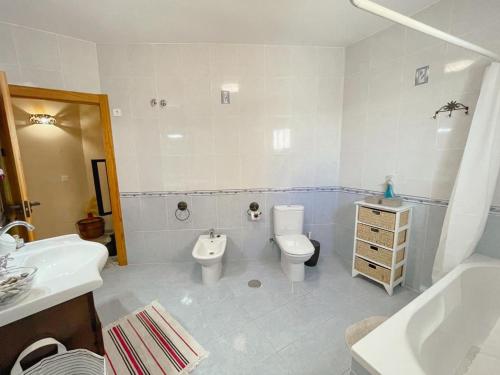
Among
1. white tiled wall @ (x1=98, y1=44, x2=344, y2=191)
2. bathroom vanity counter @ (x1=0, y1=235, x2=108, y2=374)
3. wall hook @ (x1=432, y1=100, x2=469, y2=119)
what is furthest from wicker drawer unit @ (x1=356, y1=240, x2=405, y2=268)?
bathroom vanity counter @ (x1=0, y1=235, x2=108, y2=374)

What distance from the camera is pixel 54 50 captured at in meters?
2.05

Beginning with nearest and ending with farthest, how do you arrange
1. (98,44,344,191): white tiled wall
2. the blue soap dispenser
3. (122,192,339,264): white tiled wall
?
the blue soap dispenser
(98,44,344,191): white tiled wall
(122,192,339,264): white tiled wall

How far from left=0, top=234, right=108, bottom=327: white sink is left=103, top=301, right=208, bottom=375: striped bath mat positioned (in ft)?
2.40

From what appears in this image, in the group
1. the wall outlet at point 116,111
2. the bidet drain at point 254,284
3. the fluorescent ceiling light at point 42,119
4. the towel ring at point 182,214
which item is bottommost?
the bidet drain at point 254,284

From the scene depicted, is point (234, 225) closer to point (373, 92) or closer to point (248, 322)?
point (248, 322)

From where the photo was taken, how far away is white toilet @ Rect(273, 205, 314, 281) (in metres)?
2.10

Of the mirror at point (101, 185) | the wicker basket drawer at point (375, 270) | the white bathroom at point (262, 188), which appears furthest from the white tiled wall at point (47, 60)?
the wicker basket drawer at point (375, 270)

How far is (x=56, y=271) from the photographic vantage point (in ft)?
4.00

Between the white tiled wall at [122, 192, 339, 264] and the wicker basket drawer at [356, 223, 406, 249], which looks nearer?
the wicker basket drawer at [356, 223, 406, 249]

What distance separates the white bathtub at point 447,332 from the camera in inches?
34.3

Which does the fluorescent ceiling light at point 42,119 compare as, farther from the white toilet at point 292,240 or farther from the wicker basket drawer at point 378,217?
the wicker basket drawer at point 378,217

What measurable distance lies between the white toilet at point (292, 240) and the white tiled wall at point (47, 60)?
2435 millimetres

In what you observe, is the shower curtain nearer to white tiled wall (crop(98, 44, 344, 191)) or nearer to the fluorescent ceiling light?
white tiled wall (crop(98, 44, 344, 191))

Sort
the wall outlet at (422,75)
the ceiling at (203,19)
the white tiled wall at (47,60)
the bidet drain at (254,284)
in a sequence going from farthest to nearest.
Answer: the bidet drain at (254,284) → the white tiled wall at (47,60) → the wall outlet at (422,75) → the ceiling at (203,19)
